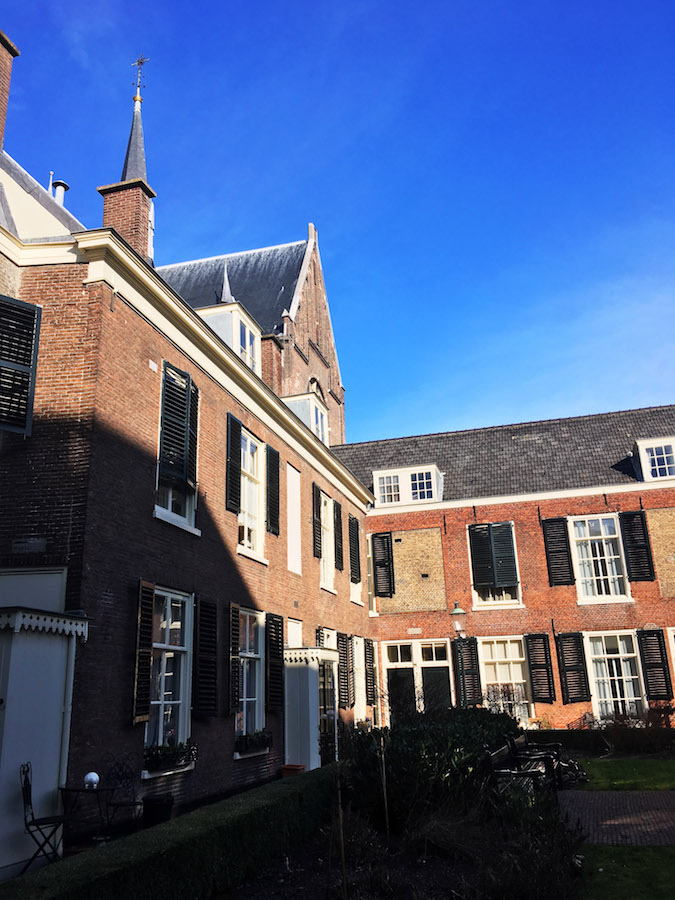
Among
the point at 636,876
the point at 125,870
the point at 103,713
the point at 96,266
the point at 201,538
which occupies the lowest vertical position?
the point at 636,876

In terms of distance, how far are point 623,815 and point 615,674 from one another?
522 inches

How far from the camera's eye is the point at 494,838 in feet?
26.2

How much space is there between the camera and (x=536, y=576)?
24484 millimetres

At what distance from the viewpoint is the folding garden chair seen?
24.5 feet

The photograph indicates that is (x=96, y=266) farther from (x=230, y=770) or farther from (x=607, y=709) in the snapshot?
(x=607, y=709)

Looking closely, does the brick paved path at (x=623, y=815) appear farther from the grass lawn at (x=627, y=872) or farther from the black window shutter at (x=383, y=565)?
the black window shutter at (x=383, y=565)

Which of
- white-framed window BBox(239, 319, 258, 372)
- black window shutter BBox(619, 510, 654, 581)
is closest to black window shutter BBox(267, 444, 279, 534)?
white-framed window BBox(239, 319, 258, 372)

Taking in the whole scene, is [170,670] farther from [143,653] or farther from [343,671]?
[343,671]

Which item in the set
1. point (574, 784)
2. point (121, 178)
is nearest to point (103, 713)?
point (574, 784)

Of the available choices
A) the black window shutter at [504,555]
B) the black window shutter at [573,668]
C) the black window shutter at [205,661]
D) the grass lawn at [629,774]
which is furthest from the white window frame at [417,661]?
the black window shutter at [205,661]

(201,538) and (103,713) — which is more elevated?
(201,538)

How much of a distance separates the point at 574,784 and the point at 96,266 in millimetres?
12462

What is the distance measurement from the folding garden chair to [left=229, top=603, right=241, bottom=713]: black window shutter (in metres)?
4.79

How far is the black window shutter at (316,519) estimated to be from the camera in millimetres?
18906
